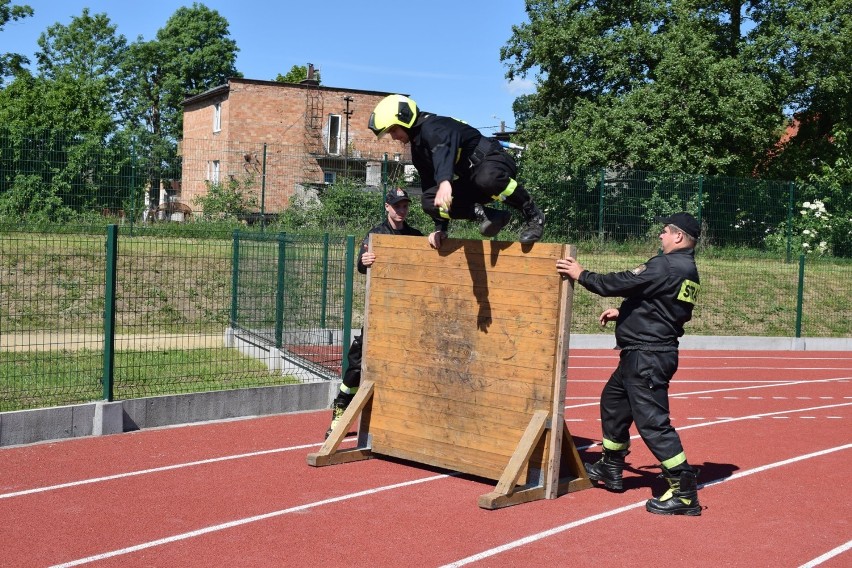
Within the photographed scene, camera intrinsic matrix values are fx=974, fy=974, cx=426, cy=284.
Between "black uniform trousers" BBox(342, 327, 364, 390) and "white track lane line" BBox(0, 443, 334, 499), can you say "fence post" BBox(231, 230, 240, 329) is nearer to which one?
"black uniform trousers" BBox(342, 327, 364, 390)

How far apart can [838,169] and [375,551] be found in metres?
31.6

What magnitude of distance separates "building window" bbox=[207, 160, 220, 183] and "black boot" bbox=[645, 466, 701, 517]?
13.4 metres

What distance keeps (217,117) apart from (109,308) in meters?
40.7

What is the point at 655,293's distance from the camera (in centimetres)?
719

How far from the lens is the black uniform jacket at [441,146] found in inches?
287

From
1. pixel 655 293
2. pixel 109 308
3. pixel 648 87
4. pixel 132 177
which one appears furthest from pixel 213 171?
pixel 648 87

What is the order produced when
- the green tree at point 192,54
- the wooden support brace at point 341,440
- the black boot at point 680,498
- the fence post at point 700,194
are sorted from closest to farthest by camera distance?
1. the black boot at point 680,498
2. the wooden support brace at point 341,440
3. the fence post at point 700,194
4. the green tree at point 192,54

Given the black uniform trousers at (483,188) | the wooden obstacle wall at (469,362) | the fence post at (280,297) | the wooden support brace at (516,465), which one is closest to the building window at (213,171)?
the fence post at (280,297)

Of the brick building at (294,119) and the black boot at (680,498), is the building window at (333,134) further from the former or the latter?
the black boot at (680,498)

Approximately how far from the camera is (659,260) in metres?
7.27

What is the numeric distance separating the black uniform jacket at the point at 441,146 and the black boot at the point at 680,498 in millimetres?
2759

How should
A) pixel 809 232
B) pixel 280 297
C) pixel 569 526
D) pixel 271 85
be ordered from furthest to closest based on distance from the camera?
pixel 271 85 < pixel 809 232 < pixel 280 297 < pixel 569 526

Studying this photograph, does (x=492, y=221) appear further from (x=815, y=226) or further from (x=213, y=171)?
(x=815, y=226)

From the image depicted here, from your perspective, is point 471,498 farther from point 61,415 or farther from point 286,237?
point 286,237
